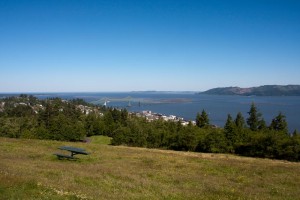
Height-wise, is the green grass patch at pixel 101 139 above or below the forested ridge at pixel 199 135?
below

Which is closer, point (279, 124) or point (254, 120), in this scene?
point (279, 124)

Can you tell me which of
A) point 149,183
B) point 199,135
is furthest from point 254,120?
point 149,183

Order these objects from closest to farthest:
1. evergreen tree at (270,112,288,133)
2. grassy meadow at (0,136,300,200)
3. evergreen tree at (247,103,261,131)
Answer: grassy meadow at (0,136,300,200)
evergreen tree at (270,112,288,133)
evergreen tree at (247,103,261,131)

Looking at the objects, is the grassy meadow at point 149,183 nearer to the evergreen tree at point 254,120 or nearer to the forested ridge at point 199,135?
the forested ridge at point 199,135

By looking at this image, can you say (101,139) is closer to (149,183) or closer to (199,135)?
(199,135)

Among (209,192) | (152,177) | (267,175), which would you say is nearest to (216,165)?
(267,175)

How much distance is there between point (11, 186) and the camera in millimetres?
13688

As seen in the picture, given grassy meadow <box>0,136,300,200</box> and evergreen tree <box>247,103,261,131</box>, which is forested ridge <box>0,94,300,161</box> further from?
grassy meadow <box>0,136,300,200</box>

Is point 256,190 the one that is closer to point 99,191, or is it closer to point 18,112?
point 99,191

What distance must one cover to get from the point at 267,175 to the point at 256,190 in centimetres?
701

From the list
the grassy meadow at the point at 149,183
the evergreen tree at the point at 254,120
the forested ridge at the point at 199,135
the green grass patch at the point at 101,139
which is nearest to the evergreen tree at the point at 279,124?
the forested ridge at the point at 199,135

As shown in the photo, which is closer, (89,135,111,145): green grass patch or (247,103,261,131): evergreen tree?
(247,103,261,131): evergreen tree

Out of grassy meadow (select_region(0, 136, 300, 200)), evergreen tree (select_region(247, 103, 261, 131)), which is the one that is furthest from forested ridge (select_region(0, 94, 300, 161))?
grassy meadow (select_region(0, 136, 300, 200))

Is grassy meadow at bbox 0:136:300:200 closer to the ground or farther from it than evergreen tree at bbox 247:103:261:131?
farther from it
